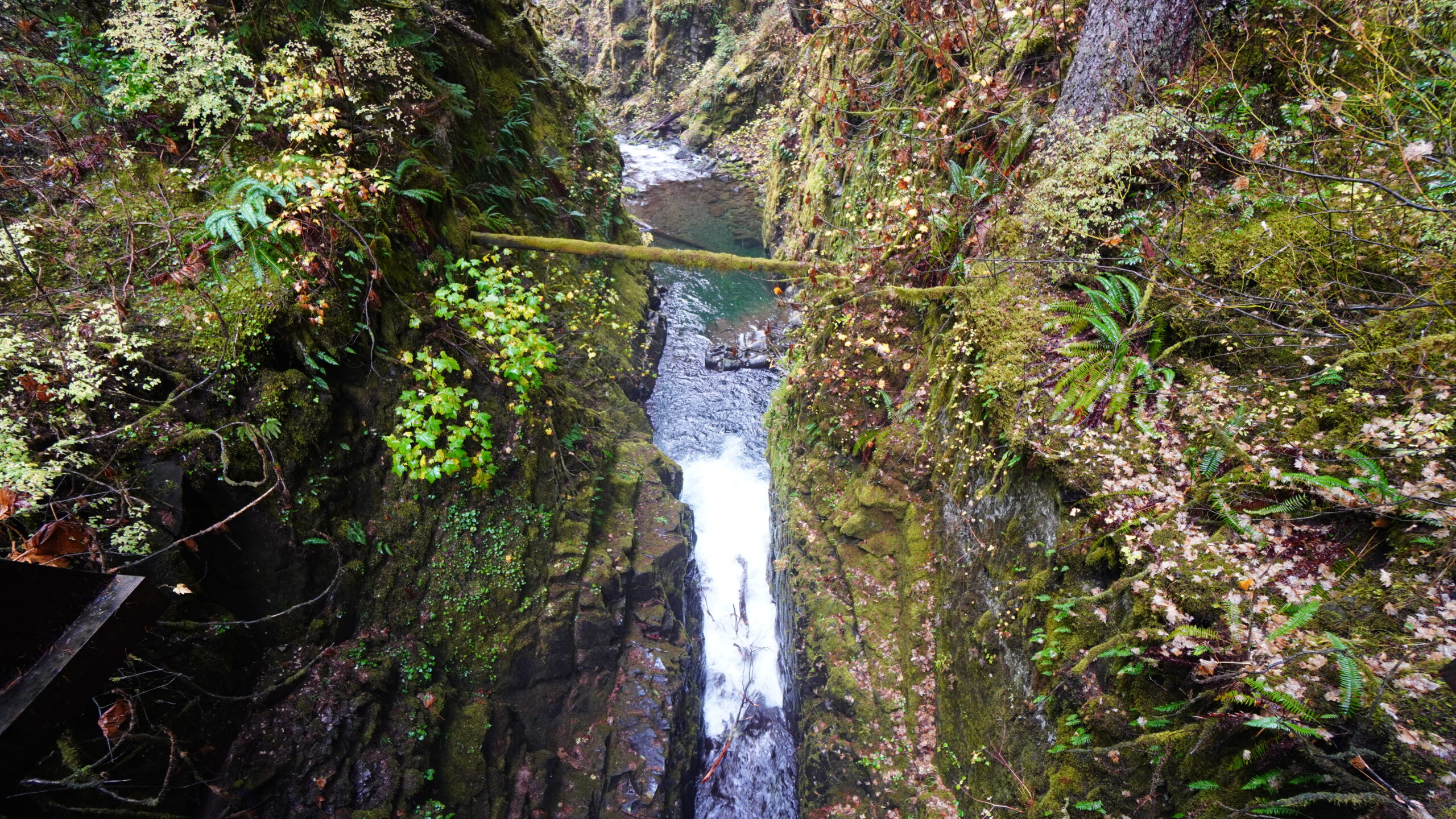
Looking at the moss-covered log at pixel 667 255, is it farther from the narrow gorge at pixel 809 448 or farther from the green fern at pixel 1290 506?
the green fern at pixel 1290 506

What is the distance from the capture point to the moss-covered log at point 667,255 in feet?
19.3

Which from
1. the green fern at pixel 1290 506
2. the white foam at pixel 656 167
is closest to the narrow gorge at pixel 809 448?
the green fern at pixel 1290 506

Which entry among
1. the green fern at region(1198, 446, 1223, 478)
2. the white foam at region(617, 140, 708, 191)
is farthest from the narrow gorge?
the white foam at region(617, 140, 708, 191)

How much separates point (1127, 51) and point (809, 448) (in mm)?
6098

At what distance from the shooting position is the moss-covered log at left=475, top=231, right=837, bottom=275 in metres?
5.88

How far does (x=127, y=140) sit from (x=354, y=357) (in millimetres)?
2505

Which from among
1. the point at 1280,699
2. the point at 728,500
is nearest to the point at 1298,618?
the point at 1280,699

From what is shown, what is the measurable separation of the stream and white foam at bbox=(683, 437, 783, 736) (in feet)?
0.06

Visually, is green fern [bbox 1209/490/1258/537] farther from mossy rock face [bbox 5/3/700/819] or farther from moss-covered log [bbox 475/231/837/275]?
mossy rock face [bbox 5/3/700/819]

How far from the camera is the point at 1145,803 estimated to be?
3.25m

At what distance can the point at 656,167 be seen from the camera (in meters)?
24.3

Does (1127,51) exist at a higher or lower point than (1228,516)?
higher

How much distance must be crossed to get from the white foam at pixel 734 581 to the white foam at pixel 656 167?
15353mm

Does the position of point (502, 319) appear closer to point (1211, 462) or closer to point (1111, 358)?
point (1111, 358)
